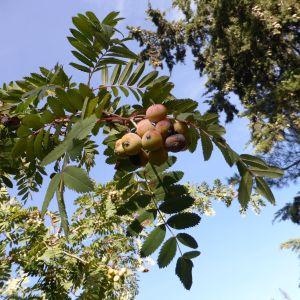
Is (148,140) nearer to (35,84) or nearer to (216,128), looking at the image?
(216,128)

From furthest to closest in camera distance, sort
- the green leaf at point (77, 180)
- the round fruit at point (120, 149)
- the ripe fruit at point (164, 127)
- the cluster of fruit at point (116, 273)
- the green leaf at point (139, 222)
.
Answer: the cluster of fruit at point (116, 273)
the green leaf at point (139, 222)
the round fruit at point (120, 149)
the ripe fruit at point (164, 127)
the green leaf at point (77, 180)

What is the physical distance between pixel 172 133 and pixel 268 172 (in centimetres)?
48

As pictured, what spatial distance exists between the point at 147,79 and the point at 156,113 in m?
0.64

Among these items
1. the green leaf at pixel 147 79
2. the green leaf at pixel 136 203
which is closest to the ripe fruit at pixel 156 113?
the green leaf at pixel 136 203

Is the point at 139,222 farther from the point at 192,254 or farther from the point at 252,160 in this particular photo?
the point at 252,160

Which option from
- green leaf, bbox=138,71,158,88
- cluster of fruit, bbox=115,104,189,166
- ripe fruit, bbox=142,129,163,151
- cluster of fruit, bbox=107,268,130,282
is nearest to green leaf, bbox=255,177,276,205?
cluster of fruit, bbox=115,104,189,166

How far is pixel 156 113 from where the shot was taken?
4.83 feet

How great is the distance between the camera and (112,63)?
78.3 inches

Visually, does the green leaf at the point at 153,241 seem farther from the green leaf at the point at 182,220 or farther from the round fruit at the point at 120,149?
the round fruit at the point at 120,149

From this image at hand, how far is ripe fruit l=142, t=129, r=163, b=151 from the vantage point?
4.56 ft

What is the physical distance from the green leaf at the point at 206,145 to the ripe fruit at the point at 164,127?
0.72 ft

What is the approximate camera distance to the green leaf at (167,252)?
5.43ft

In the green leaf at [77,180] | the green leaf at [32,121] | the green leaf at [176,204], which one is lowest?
the green leaf at [77,180]

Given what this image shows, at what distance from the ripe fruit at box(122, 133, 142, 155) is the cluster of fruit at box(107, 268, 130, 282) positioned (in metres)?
2.15
